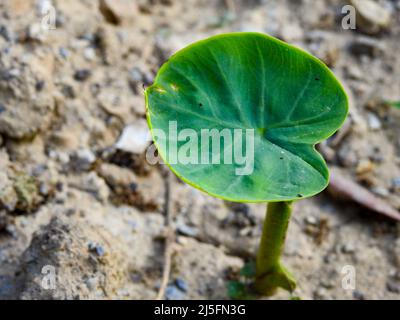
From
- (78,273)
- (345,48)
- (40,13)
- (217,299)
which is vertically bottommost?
(217,299)

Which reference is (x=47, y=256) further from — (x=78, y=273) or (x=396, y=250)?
(x=396, y=250)

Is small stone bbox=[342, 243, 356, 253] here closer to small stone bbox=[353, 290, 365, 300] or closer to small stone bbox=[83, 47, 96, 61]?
small stone bbox=[353, 290, 365, 300]

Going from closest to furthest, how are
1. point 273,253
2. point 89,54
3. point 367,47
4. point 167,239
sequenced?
point 273,253, point 167,239, point 89,54, point 367,47

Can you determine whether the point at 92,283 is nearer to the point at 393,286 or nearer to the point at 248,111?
the point at 248,111

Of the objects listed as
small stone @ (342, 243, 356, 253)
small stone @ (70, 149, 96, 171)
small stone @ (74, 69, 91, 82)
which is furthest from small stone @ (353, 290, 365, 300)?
small stone @ (74, 69, 91, 82)

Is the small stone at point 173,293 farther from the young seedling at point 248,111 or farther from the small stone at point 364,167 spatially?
the small stone at point 364,167

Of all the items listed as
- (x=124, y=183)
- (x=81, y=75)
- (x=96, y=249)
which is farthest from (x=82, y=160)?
(x=96, y=249)

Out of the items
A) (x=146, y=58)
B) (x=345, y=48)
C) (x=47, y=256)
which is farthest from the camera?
(x=345, y=48)

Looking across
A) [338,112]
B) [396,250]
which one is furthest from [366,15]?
[338,112]
